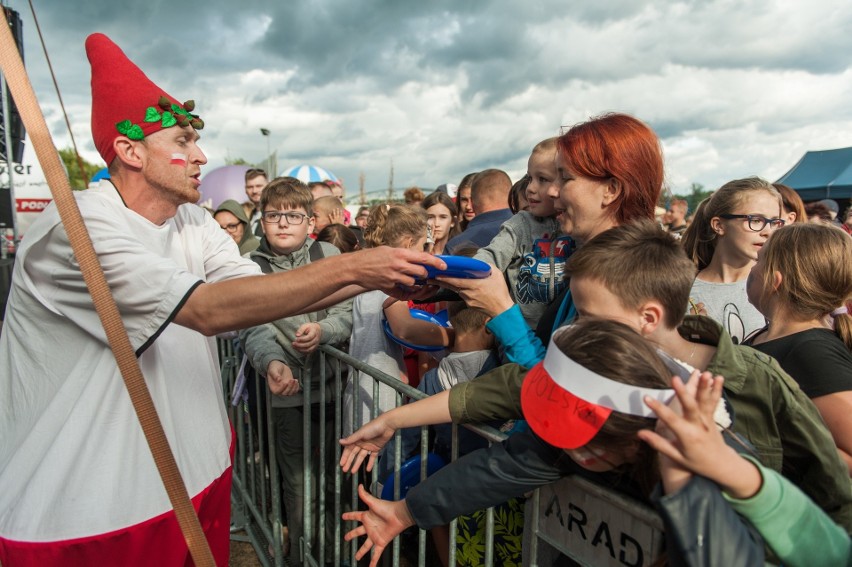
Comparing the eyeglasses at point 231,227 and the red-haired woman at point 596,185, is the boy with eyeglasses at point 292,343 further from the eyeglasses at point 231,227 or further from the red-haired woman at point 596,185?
the eyeglasses at point 231,227

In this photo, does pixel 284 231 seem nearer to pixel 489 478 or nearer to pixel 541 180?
pixel 541 180

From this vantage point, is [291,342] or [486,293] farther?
[291,342]

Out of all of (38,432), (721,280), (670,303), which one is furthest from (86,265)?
(721,280)

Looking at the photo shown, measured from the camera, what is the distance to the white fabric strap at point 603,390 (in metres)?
1.09

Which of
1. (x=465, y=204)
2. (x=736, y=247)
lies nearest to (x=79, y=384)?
(x=736, y=247)

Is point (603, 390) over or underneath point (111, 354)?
over

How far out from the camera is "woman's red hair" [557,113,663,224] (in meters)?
1.91

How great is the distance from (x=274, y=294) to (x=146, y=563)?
103 cm

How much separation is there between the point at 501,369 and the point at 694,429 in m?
0.71

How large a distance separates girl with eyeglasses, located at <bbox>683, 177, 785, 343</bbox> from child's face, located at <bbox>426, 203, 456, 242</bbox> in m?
2.44

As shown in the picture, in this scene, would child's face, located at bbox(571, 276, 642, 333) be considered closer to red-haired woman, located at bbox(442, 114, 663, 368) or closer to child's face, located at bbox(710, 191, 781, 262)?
red-haired woman, located at bbox(442, 114, 663, 368)

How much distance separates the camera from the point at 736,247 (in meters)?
2.97

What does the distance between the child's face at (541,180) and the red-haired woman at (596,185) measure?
15.1 inches

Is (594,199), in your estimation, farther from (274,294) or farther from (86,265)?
(86,265)
